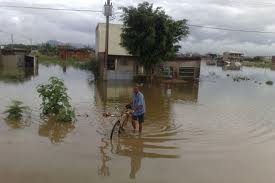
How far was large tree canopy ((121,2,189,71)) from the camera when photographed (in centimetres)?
2909

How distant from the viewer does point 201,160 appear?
916cm

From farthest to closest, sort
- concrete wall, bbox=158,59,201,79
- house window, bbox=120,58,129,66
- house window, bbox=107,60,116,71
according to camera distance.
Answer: concrete wall, bbox=158,59,201,79
house window, bbox=120,58,129,66
house window, bbox=107,60,116,71

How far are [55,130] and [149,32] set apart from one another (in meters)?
18.8

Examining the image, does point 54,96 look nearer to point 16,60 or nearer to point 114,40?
point 114,40

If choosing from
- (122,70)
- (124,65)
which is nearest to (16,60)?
(124,65)

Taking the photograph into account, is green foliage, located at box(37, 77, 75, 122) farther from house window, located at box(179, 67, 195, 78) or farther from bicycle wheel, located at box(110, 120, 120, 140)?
house window, located at box(179, 67, 195, 78)

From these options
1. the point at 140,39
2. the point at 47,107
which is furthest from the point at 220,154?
the point at 140,39

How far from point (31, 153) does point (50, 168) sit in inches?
48.9

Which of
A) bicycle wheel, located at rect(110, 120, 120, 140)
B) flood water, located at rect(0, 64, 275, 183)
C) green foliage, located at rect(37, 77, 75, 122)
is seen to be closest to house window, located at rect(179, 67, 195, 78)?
flood water, located at rect(0, 64, 275, 183)

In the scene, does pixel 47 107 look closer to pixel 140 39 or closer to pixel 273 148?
pixel 273 148

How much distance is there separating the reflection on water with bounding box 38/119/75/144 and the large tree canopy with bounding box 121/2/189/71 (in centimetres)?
1755

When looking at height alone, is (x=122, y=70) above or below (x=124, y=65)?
below

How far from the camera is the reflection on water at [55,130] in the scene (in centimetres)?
1064

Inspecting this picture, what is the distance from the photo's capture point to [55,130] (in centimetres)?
1158
